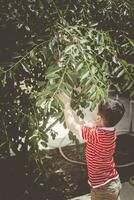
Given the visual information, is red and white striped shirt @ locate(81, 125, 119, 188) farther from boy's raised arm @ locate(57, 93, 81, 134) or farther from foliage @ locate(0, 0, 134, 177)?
foliage @ locate(0, 0, 134, 177)

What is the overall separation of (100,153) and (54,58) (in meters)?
1.37

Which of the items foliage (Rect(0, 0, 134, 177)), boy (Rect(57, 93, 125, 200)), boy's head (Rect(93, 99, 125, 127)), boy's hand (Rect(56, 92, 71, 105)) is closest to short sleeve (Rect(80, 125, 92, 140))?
boy (Rect(57, 93, 125, 200))

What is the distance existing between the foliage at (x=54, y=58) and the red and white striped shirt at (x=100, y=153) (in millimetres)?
472

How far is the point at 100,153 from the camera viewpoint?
12.3ft

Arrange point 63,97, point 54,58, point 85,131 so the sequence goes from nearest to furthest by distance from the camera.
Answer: point 54,58
point 63,97
point 85,131

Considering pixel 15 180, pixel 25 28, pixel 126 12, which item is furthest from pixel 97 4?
pixel 15 180

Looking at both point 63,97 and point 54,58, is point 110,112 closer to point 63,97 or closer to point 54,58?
point 63,97

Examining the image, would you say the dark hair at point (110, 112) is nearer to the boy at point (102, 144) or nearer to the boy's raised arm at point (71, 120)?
the boy at point (102, 144)

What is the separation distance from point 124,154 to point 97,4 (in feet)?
9.67

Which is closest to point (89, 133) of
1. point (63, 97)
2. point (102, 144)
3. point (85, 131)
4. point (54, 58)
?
point (85, 131)

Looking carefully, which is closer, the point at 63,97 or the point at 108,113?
the point at 63,97

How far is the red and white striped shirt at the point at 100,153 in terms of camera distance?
3.68 m

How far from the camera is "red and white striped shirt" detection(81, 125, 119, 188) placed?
3.68 meters

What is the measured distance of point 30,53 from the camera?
273cm
